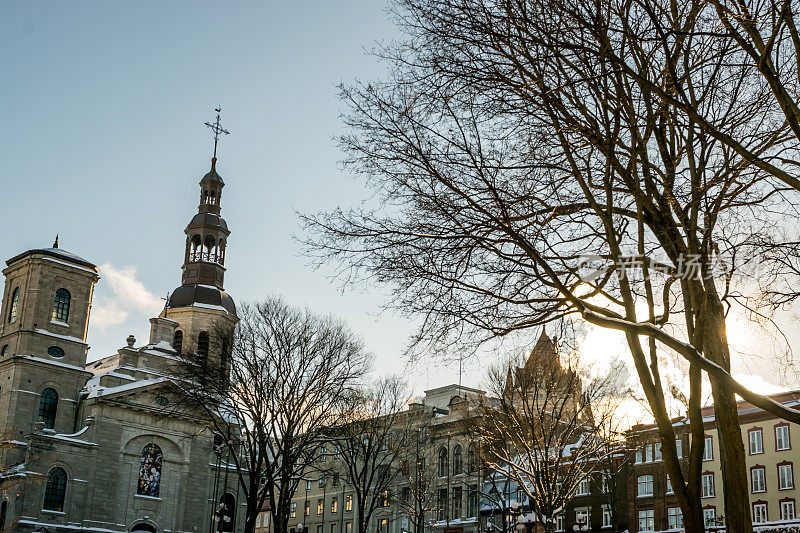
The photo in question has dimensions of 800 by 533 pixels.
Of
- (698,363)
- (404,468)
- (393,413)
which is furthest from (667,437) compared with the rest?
(404,468)

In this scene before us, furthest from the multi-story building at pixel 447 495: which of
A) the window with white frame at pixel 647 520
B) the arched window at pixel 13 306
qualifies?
the arched window at pixel 13 306

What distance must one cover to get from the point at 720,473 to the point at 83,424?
47233 millimetres

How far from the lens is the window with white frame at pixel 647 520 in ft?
185

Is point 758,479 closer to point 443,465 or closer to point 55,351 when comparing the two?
Result: point 443,465

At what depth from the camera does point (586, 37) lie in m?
10.0

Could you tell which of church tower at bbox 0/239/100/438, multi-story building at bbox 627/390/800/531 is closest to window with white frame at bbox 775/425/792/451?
multi-story building at bbox 627/390/800/531

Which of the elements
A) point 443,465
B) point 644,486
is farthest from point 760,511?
point 443,465

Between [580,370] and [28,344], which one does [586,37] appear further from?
[28,344]

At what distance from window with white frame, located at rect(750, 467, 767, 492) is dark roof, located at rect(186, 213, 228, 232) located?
161ft

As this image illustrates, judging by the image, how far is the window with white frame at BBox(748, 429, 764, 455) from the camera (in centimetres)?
5322

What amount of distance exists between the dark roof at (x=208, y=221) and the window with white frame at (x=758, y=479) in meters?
49.0

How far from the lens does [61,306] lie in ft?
221

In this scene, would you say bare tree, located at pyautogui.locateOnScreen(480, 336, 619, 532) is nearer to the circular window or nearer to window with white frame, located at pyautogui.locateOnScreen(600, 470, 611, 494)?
window with white frame, located at pyautogui.locateOnScreen(600, 470, 611, 494)

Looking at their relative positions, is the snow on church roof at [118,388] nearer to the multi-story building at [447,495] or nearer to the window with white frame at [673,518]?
the multi-story building at [447,495]
